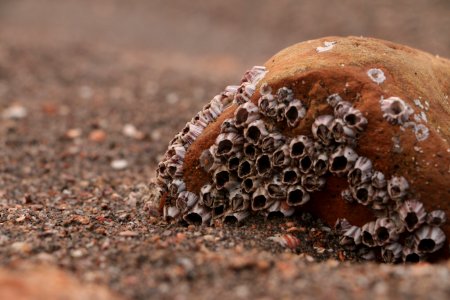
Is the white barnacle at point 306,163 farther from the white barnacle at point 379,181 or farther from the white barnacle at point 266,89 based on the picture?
the white barnacle at point 266,89

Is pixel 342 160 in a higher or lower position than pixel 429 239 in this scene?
higher

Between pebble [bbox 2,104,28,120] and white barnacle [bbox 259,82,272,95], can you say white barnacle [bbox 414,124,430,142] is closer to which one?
white barnacle [bbox 259,82,272,95]

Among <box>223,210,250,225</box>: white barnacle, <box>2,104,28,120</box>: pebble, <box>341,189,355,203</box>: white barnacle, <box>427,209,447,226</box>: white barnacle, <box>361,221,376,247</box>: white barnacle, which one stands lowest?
<box>361,221,376,247</box>: white barnacle

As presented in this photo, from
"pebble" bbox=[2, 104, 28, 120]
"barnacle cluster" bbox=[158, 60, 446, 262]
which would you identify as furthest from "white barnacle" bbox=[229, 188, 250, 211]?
"pebble" bbox=[2, 104, 28, 120]

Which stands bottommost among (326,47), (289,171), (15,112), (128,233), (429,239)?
(429,239)

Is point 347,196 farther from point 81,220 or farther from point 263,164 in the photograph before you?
point 81,220

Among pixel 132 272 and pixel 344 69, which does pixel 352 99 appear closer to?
pixel 344 69

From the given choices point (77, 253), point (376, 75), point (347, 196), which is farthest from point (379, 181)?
point (77, 253)

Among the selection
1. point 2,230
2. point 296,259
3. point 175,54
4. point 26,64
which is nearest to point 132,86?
point 26,64
